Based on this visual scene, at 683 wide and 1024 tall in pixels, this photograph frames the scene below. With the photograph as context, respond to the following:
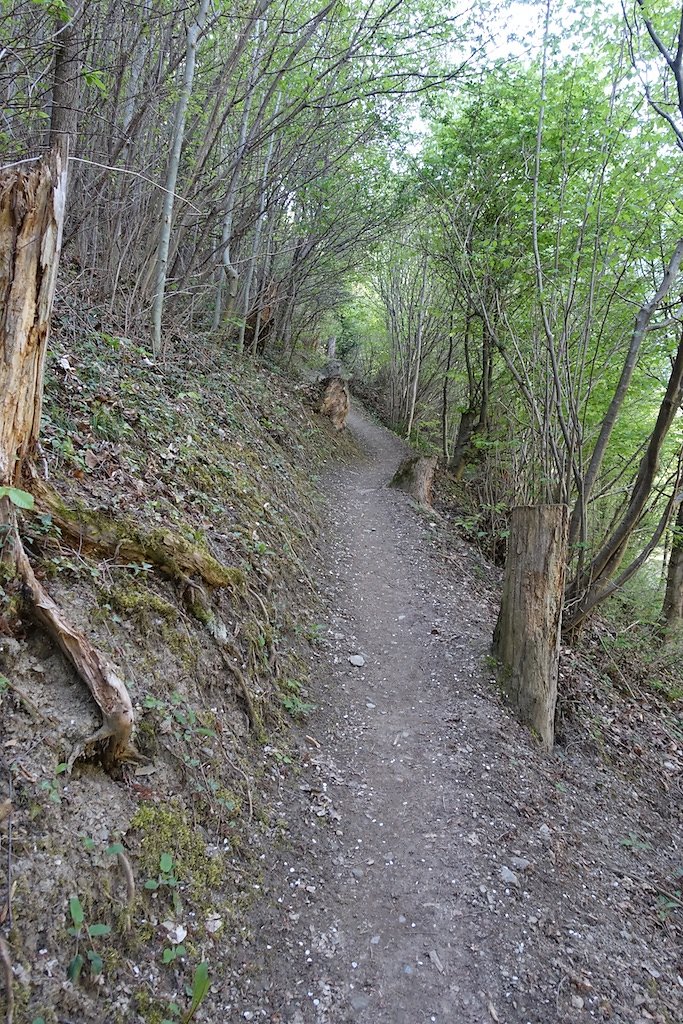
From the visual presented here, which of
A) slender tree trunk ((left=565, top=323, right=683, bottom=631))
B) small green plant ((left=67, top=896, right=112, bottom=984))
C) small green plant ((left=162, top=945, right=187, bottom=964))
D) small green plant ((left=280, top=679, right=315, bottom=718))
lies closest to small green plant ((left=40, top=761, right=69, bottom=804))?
small green plant ((left=67, top=896, right=112, bottom=984))

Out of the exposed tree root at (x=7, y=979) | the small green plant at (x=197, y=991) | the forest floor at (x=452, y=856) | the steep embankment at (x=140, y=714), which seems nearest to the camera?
the exposed tree root at (x=7, y=979)

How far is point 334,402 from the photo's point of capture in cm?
1445

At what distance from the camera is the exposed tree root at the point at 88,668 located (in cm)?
255

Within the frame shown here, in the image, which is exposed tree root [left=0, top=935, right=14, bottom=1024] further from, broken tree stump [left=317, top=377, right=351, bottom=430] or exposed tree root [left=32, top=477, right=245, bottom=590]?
broken tree stump [left=317, top=377, right=351, bottom=430]

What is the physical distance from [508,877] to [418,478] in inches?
305

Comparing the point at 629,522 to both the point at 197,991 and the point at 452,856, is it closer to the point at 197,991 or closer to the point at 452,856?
the point at 452,856

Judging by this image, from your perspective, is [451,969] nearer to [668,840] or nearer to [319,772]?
[319,772]

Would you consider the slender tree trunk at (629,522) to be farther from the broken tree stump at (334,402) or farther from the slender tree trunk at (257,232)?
the broken tree stump at (334,402)

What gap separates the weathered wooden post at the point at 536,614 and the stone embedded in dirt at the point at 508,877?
5.85ft

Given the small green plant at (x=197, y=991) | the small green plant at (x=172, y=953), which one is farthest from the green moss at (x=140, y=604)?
the small green plant at (x=197, y=991)

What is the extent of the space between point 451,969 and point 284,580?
3.41 metres

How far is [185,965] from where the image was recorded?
2.35 metres

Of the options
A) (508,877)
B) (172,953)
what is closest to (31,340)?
(172,953)

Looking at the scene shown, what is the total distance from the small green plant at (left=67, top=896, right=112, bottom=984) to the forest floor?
78 cm
